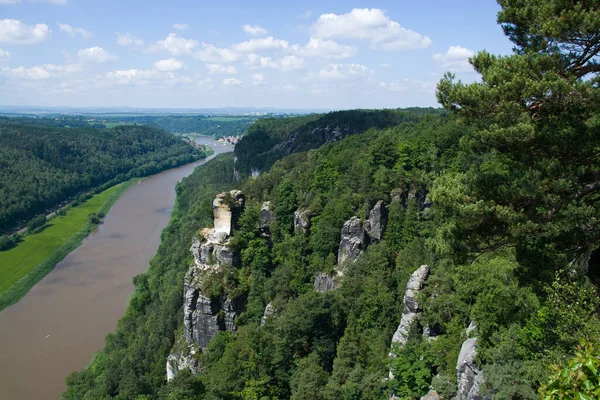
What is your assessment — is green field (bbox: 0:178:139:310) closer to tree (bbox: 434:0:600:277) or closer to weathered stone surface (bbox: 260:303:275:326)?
weathered stone surface (bbox: 260:303:275:326)

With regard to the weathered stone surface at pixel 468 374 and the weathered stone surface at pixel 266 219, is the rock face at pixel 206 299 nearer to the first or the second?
the weathered stone surface at pixel 266 219

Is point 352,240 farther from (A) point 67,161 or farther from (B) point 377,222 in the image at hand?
(A) point 67,161

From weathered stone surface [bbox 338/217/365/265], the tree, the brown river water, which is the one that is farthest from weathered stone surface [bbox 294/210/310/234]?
the tree

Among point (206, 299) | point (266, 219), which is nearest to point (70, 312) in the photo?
point (206, 299)

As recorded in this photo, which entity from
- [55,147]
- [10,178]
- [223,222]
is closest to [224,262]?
[223,222]

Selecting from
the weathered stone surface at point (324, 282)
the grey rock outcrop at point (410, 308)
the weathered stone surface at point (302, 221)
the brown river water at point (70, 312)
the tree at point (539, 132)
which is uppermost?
the tree at point (539, 132)

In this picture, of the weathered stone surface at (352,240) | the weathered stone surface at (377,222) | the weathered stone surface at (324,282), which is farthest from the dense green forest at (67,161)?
the weathered stone surface at (377,222)
